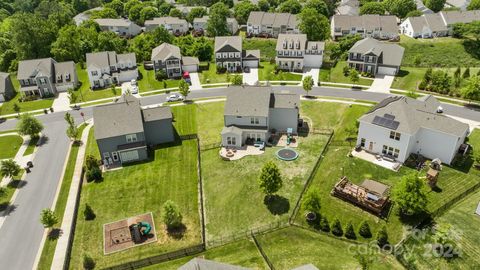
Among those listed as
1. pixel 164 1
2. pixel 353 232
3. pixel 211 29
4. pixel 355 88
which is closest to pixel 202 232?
pixel 353 232

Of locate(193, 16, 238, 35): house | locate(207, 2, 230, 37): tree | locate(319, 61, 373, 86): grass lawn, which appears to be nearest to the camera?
locate(319, 61, 373, 86): grass lawn

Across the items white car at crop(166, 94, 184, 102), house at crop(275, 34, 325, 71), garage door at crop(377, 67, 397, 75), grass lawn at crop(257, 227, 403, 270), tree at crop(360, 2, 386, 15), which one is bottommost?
grass lawn at crop(257, 227, 403, 270)

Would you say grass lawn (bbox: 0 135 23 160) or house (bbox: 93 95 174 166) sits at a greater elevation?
house (bbox: 93 95 174 166)

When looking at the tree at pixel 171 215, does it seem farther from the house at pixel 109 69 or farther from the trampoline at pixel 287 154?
the house at pixel 109 69

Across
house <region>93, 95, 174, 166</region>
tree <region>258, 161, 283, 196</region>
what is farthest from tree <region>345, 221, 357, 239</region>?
house <region>93, 95, 174, 166</region>

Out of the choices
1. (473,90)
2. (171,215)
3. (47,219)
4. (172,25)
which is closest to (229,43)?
(172,25)

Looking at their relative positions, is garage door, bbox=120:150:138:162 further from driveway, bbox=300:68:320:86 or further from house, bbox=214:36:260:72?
driveway, bbox=300:68:320:86

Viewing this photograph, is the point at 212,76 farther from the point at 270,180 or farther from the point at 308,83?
the point at 270,180
